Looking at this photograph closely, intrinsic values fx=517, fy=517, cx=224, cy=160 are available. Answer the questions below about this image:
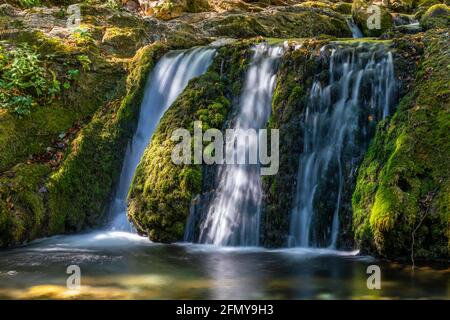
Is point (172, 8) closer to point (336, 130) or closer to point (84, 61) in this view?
point (84, 61)

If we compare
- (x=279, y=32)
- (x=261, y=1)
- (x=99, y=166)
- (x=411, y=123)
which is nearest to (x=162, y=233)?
(x=99, y=166)

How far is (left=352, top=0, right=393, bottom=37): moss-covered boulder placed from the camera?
15.5 metres

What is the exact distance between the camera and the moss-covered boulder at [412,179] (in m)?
6.32

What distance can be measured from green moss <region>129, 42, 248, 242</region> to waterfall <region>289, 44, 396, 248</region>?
1.68 m

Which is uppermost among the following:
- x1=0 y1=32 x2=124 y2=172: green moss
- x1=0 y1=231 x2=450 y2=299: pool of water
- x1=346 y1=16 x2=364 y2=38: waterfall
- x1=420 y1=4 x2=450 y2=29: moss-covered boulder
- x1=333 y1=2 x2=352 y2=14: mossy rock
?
x1=333 y1=2 x2=352 y2=14: mossy rock

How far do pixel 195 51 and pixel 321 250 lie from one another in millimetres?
5302

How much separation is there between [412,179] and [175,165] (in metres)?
3.75

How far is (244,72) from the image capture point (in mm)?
9508

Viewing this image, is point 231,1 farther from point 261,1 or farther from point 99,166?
point 99,166

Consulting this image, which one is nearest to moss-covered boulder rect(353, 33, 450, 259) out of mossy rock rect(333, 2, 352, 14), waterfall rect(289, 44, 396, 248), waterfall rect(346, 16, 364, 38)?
waterfall rect(289, 44, 396, 248)

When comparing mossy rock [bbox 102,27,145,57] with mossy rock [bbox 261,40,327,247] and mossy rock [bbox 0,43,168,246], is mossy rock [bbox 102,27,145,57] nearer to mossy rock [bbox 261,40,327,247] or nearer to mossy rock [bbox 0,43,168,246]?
mossy rock [bbox 0,43,168,246]

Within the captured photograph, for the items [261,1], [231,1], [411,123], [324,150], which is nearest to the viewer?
[411,123]

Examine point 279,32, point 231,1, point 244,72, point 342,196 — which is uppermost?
point 231,1

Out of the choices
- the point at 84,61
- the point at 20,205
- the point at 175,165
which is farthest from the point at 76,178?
the point at 84,61
